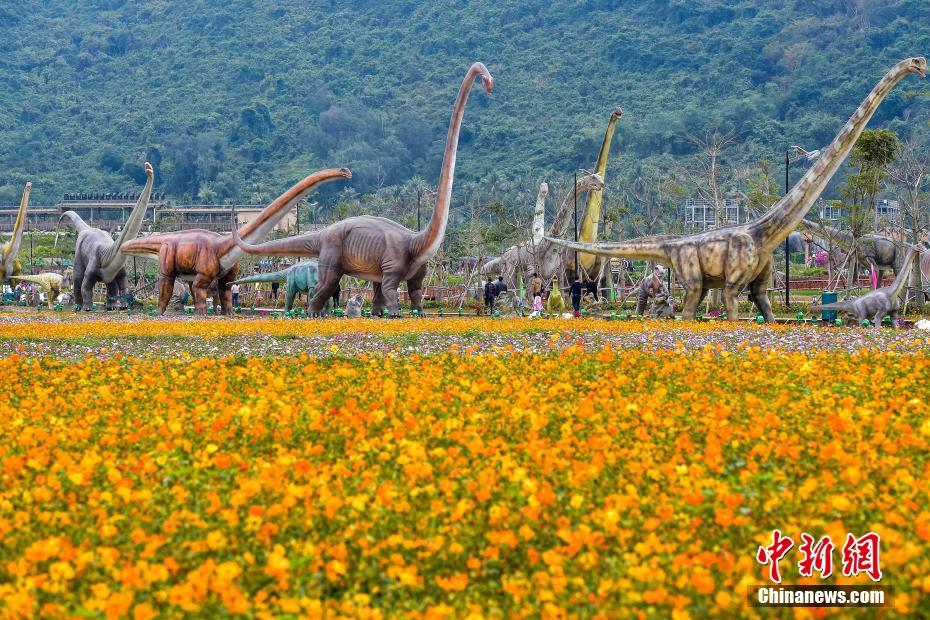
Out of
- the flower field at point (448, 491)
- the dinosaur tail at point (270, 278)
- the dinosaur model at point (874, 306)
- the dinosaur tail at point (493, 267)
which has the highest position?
the dinosaur tail at point (493, 267)

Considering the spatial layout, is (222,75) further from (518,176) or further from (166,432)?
(166,432)

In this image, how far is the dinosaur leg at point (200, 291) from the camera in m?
23.0

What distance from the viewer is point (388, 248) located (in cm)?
2083

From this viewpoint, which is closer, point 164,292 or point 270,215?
point 270,215

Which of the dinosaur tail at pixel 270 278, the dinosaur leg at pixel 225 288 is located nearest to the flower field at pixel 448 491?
the dinosaur leg at pixel 225 288

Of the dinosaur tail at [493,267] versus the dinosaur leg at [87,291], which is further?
the dinosaur tail at [493,267]

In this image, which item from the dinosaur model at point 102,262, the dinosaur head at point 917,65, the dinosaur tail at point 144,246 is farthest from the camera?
the dinosaur model at point 102,262

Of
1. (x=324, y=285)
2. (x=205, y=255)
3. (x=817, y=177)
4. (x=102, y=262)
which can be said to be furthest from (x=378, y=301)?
(x=817, y=177)

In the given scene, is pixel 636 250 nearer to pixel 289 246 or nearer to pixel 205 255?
pixel 289 246

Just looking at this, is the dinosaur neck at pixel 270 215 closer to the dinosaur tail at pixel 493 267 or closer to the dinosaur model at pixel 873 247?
the dinosaur model at pixel 873 247

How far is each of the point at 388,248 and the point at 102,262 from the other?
29.8 ft

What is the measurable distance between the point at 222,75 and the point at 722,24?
52.0 metres

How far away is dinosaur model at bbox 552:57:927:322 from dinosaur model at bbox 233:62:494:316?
4.73m

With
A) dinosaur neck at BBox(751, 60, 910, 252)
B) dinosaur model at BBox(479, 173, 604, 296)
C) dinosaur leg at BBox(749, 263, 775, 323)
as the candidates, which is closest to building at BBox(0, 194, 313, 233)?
dinosaur model at BBox(479, 173, 604, 296)
